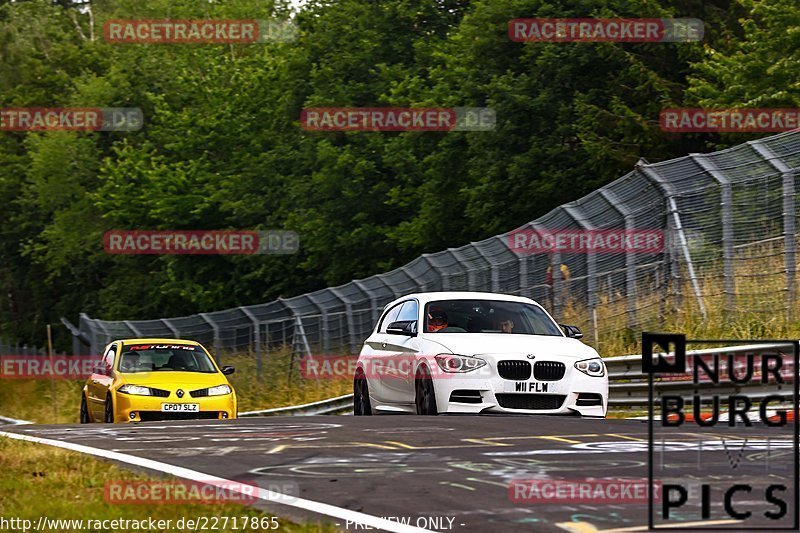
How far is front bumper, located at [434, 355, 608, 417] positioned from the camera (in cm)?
1556

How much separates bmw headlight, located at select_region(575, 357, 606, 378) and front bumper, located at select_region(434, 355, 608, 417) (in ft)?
0.18

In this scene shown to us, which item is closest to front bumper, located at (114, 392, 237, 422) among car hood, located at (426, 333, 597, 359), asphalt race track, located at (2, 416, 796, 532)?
asphalt race track, located at (2, 416, 796, 532)

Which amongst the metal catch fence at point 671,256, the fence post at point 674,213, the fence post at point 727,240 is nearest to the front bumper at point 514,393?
the metal catch fence at point 671,256

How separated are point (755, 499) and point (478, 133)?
3699 centimetres

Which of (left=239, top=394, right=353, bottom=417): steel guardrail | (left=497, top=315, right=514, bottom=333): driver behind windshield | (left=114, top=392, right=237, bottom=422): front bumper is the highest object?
(left=497, top=315, right=514, bottom=333): driver behind windshield

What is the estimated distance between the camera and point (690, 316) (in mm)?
20172

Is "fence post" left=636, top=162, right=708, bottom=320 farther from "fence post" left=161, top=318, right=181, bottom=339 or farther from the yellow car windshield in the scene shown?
"fence post" left=161, top=318, right=181, bottom=339

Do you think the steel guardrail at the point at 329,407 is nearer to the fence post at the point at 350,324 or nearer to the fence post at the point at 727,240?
the fence post at the point at 350,324

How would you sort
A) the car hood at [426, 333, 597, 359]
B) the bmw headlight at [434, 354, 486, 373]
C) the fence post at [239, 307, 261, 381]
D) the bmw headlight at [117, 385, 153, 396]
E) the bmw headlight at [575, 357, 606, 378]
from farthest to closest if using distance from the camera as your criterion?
the fence post at [239, 307, 261, 381], the bmw headlight at [117, 385, 153, 396], the bmw headlight at [575, 357, 606, 378], the car hood at [426, 333, 597, 359], the bmw headlight at [434, 354, 486, 373]

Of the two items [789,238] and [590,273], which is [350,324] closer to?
[590,273]

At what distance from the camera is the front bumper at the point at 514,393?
15.6m

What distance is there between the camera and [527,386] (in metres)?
15.6

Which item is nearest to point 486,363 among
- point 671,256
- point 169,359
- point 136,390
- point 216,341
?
point 671,256

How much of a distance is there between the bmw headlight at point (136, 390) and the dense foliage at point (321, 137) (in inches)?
732
